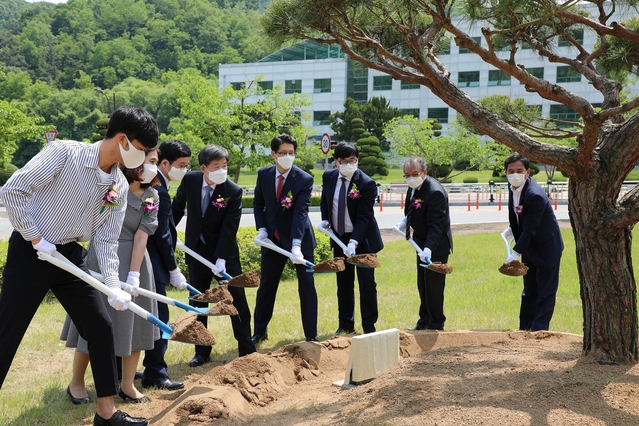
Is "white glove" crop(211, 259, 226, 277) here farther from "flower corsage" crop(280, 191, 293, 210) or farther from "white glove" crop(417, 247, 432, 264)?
"white glove" crop(417, 247, 432, 264)

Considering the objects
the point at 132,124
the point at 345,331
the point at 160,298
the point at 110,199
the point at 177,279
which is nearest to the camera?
the point at 132,124

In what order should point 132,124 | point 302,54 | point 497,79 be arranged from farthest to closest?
1. point 302,54
2. point 497,79
3. point 132,124

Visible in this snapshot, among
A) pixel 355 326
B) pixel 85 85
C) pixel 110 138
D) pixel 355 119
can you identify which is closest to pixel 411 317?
pixel 355 326

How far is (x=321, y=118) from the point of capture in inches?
2055

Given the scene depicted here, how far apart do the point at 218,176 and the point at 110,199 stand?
165cm

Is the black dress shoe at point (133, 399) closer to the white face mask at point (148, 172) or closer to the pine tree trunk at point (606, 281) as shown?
the white face mask at point (148, 172)

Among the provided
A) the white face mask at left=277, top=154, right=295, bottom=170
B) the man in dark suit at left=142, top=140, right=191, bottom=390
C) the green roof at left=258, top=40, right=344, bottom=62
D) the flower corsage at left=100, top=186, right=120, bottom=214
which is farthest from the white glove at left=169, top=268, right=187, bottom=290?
the green roof at left=258, top=40, right=344, bottom=62

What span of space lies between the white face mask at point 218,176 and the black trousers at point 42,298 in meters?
1.69

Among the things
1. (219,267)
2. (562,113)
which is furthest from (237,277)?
(562,113)

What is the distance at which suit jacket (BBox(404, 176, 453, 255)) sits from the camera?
606 cm

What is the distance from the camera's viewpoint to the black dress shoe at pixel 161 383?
4.66 metres

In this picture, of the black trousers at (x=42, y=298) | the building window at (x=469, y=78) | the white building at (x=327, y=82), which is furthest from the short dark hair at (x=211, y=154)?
the white building at (x=327, y=82)

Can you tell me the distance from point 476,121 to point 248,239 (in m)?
5.65

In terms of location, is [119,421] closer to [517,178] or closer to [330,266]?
[330,266]
